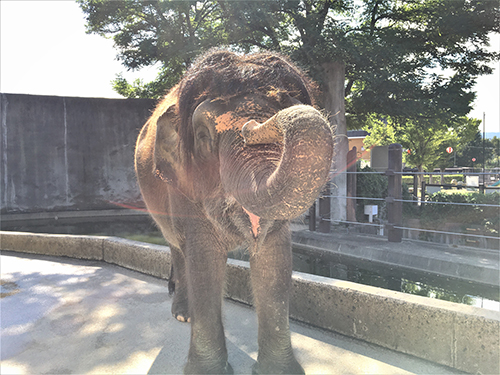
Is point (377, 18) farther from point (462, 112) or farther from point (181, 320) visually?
point (181, 320)

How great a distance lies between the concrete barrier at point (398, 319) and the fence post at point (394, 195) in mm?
3801

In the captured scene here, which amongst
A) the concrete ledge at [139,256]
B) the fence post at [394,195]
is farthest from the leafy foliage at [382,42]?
the concrete ledge at [139,256]

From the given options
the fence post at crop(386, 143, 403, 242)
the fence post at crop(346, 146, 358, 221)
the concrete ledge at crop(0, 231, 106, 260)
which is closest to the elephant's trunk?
the concrete ledge at crop(0, 231, 106, 260)

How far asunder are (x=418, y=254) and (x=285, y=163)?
528 cm

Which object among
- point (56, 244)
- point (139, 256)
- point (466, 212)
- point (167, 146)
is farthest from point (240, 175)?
point (466, 212)

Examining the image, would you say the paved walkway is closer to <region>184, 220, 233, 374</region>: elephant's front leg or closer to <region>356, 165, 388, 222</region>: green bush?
<region>184, 220, 233, 374</region>: elephant's front leg

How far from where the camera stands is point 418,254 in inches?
233

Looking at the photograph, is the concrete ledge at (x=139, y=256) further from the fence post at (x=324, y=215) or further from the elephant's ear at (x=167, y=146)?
the fence post at (x=324, y=215)

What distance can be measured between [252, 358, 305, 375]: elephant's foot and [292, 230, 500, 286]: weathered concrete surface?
3.83m

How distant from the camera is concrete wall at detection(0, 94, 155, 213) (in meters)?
13.4

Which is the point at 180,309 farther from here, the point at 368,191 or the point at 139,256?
the point at 368,191

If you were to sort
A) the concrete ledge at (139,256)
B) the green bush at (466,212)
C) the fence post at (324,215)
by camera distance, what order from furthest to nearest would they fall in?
1. the fence post at (324,215)
2. the green bush at (466,212)
3. the concrete ledge at (139,256)

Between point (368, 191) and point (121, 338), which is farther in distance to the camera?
point (368, 191)

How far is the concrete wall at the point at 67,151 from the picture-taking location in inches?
526
